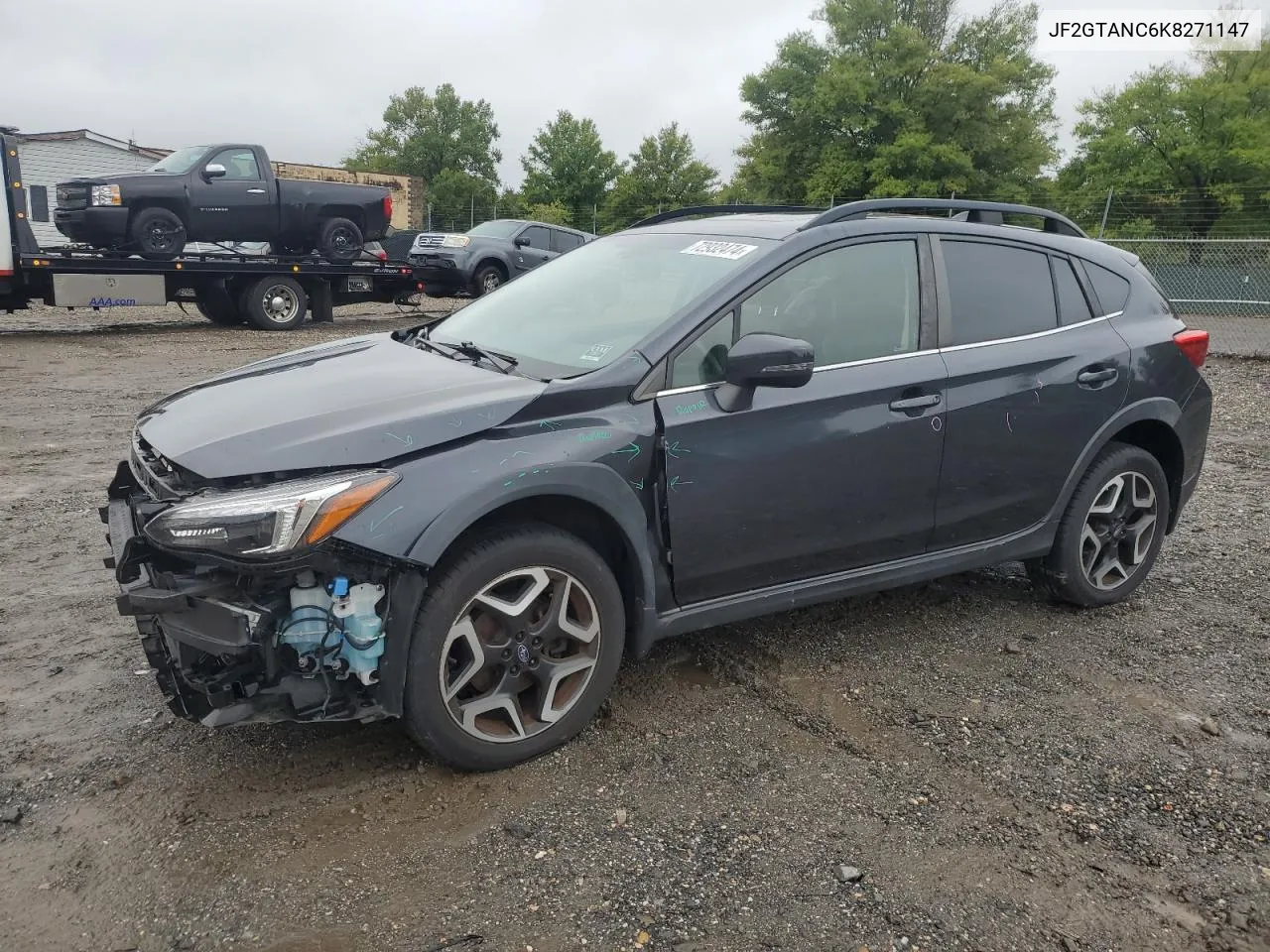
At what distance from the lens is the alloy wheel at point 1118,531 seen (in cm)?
436

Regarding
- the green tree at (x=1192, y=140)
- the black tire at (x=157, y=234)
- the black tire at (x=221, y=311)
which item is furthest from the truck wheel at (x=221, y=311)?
the green tree at (x=1192, y=140)

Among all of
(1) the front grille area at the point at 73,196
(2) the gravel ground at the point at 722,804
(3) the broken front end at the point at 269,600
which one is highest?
(1) the front grille area at the point at 73,196

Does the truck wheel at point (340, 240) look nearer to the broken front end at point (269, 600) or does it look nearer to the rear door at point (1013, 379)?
the rear door at point (1013, 379)

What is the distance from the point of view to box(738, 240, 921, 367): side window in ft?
11.3

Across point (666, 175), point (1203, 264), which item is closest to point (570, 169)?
point (666, 175)

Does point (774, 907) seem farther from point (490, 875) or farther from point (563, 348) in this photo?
point (563, 348)

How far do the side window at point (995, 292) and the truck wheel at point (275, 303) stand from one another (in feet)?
44.0

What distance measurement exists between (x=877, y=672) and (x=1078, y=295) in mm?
1927

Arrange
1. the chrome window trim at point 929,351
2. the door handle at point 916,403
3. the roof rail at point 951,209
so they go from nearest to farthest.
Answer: the chrome window trim at point 929,351
the door handle at point 916,403
the roof rail at point 951,209

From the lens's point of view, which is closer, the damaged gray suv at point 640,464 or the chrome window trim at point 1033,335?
the damaged gray suv at point 640,464

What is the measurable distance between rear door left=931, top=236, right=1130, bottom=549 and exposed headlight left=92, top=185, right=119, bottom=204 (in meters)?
13.4

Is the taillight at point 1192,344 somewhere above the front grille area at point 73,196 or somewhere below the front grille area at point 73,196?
below

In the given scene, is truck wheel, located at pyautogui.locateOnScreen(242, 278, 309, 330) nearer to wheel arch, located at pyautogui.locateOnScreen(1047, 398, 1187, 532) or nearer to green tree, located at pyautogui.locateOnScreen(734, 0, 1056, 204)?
wheel arch, located at pyautogui.locateOnScreen(1047, 398, 1187, 532)

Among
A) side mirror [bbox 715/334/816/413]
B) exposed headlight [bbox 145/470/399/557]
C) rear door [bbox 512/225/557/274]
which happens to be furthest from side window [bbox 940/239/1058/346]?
rear door [bbox 512/225/557/274]
